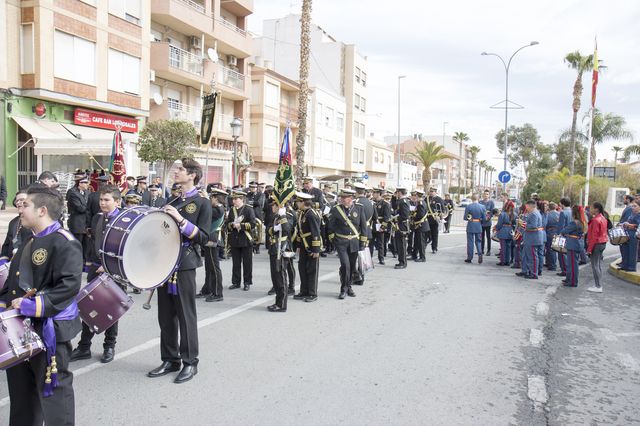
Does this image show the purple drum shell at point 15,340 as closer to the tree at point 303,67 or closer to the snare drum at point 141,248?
the snare drum at point 141,248

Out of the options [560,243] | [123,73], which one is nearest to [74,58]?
[123,73]

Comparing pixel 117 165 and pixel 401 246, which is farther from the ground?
pixel 117 165

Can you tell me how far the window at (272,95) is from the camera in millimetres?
36838

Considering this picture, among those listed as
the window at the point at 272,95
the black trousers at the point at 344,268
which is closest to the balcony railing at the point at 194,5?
the window at the point at 272,95

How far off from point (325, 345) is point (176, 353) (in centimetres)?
183

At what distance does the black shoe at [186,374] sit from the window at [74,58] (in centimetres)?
1832

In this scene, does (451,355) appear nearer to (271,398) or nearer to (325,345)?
(325,345)

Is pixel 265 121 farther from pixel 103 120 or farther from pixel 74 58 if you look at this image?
pixel 74 58

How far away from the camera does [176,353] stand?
5.27 metres

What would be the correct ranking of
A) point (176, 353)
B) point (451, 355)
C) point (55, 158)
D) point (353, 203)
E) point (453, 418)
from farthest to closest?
point (55, 158), point (353, 203), point (451, 355), point (176, 353), point (453, 418)

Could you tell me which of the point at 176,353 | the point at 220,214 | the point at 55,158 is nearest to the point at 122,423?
the point at 176,353

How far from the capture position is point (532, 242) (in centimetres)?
1211

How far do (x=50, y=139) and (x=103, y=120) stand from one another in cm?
416

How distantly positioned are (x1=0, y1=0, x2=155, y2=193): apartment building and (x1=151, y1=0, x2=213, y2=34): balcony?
1681 millimetres
